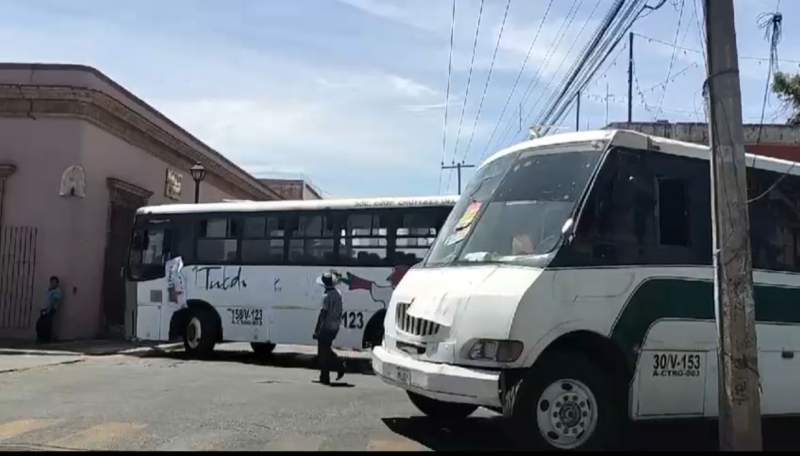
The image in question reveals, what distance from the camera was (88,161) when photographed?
846 inches

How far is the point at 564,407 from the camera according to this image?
703 cm

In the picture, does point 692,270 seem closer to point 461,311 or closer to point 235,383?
point 461,311

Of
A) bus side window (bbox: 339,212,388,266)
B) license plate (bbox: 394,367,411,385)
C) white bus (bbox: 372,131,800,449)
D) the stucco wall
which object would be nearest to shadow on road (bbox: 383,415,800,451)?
white bus (bbox: 372,131,800,449)

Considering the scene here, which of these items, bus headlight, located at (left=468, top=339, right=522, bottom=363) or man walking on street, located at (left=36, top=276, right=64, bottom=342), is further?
man walking on street, located at (left=36, top=276, right=64, bottom=342)

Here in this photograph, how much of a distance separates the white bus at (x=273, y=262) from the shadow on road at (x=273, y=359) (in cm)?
41

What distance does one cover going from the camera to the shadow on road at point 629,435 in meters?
7.87

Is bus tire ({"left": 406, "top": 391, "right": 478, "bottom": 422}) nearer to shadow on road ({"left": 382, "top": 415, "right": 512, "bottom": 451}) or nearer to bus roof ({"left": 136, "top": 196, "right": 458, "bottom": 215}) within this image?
shadow on road ({"left": 382, "top": 415, "right": 512, "bottom": 451})

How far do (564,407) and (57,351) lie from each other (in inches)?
560

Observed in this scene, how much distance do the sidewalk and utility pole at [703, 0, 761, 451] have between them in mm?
11480

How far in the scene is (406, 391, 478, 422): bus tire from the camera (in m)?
8.73

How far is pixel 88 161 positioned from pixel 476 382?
680 inches

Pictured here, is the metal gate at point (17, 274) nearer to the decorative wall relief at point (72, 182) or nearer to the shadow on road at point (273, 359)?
the decorative wall relief at point (72, 182)

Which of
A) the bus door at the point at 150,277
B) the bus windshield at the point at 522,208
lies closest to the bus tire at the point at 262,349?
the bus door at the point at 150,277

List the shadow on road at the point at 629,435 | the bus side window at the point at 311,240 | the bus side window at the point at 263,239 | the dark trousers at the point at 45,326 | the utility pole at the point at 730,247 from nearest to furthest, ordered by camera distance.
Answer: the utility pole at the point at 730,247 < the shadow on road at the point at 629,435 < the bus side window at the point at 311,240 < the bus side window at the point at 263,239 < the dark trousers at the point at 45,326
